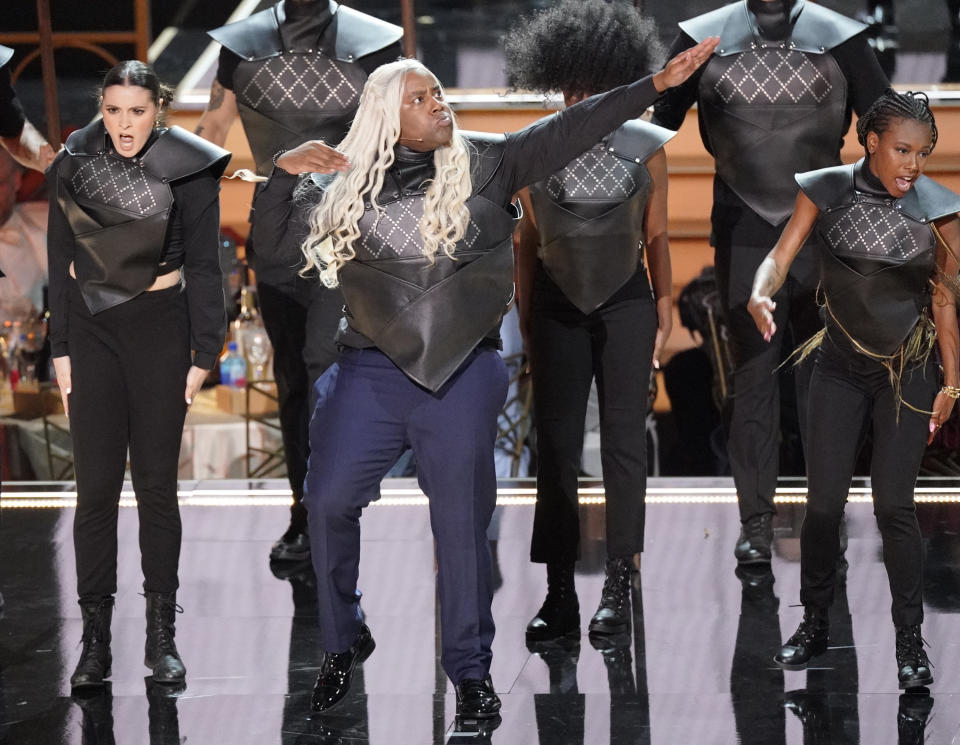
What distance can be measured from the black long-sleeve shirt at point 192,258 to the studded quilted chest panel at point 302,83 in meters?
0.71

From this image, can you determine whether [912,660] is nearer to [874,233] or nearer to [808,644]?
[808,644]

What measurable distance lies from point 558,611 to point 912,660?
32.0 inches

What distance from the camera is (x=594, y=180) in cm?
329

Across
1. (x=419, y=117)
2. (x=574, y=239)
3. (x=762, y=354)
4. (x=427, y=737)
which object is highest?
(x=419, y=117)

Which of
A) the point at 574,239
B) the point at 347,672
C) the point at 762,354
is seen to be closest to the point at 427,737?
the point at 347,672

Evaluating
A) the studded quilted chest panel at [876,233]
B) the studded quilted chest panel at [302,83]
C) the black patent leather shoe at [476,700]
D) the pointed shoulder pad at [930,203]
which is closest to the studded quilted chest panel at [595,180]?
the studded quilted chest panel at [876,233]

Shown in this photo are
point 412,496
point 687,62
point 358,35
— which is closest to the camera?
point 687,62

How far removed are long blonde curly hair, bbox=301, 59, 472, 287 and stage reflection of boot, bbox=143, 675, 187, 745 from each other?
984mm

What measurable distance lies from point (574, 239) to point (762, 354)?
2.54ft

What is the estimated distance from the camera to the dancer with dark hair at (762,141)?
3689 millimetres

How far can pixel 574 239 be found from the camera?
328cm

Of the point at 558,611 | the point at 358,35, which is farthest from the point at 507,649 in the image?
the point at 358,35

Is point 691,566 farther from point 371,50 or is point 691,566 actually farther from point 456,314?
point 371,50

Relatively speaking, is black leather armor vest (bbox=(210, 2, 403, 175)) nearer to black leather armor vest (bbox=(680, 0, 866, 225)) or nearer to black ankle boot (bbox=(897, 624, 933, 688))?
black leather armor vest (bbox=(680, 0, 866, 225))
